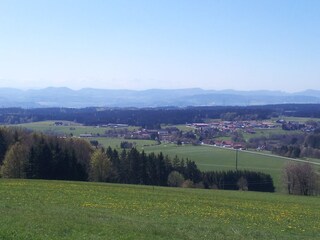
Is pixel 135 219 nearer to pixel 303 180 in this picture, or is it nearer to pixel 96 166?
pixel 96 166

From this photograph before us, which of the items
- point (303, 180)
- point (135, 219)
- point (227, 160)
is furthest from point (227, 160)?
point (135, 219)

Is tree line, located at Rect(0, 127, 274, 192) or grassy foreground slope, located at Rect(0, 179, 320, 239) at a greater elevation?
grassy foreground slope, located at Rect(0, 179, 320, 239)

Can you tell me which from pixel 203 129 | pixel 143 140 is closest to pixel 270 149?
pixel 143 140

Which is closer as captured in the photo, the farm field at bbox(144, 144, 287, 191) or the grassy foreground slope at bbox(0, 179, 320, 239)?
the grassy foreground slope at bbox(0, 179, 320, 239)

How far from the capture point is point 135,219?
19.8 m

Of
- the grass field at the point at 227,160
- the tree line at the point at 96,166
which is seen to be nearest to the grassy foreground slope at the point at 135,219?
the tree line at the point at 96,166

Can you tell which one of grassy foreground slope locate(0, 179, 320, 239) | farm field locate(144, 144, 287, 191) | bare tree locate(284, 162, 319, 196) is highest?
grassy foreground slope locate(0, 179, 320, 239)

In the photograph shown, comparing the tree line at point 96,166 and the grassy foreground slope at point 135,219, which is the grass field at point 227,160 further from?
the grassy foreground slope at point 135,219

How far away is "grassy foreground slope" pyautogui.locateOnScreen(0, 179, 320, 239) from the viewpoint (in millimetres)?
15797

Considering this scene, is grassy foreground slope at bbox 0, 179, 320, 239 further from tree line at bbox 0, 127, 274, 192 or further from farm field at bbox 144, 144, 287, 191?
farm field at bbox 144, 144, 287, 191

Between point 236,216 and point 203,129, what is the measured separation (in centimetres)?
16420

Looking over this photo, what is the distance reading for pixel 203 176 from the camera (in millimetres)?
77562

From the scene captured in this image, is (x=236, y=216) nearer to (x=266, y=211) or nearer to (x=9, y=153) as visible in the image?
(x=266, y=211)

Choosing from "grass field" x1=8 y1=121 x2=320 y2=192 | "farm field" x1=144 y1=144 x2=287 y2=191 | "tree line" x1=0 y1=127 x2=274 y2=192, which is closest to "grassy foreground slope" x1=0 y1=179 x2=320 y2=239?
"tree line" x1=0 y1=127 x2=274 y2=192
